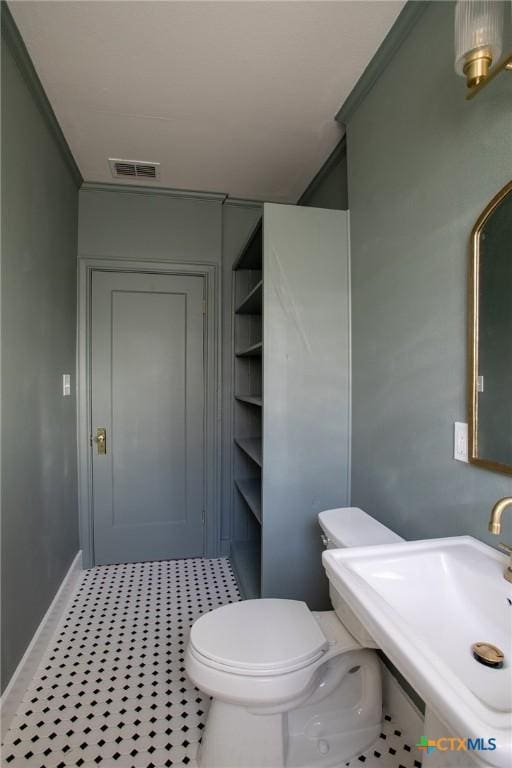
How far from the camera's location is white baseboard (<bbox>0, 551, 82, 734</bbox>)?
1467 mm

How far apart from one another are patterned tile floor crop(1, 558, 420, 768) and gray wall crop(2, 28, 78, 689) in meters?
0.21

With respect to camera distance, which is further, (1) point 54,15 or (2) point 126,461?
(2) point 126,461

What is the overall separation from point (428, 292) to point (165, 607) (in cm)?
212

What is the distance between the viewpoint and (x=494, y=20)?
2.92 feet

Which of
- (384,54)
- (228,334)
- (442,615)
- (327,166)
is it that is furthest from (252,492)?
(384,54)

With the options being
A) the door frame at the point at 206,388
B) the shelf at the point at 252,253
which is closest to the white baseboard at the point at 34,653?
the door frame at the point at 206,388

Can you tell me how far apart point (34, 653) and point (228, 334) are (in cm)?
210

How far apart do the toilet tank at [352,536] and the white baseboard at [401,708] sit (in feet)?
1.13

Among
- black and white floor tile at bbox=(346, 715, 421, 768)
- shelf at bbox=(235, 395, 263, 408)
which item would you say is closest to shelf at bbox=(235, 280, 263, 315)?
shelf at bbox=(235, 395, 263, 408)

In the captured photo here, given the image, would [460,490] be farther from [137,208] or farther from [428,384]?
[137,208]

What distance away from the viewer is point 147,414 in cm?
278

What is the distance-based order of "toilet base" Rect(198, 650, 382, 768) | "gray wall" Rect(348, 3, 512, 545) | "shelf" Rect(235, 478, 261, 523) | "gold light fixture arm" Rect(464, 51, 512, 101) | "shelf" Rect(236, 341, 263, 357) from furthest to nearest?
"shelf" Rect(235, 478, 261, 523), "shelf" Rect(236, 341, 263, 357), "toilet base" Rect(198, 650, 382, 768), "gray wall" Rect(348, 3, 512, 545), "gold light fixture arm" Rect(464, 51, 512, 101)

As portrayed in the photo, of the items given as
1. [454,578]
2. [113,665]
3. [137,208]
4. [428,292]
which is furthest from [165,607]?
[137,208]

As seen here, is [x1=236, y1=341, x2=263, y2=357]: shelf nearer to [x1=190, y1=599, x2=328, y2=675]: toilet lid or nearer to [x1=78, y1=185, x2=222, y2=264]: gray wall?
[x1=78, y1=185, x2=222, y2=264]: gray wall
